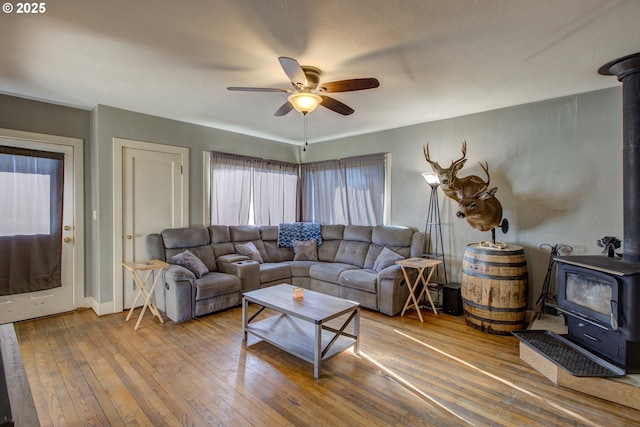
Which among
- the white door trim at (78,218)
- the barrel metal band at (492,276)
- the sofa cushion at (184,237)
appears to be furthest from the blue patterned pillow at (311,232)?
the white door trim at (78,218)

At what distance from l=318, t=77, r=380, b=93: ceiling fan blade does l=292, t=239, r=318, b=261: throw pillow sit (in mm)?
3029

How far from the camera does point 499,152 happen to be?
3691 millimetres

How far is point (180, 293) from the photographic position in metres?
3.42

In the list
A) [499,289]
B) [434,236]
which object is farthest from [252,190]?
[499,289]

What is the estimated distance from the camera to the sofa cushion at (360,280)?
12.5ft

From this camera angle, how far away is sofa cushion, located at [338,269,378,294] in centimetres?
380

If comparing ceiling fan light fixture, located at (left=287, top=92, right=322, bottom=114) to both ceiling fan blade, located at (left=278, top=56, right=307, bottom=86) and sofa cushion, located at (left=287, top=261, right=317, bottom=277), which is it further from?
sofa cushion, located at (left=287, top=261, right=317, bottom=277)

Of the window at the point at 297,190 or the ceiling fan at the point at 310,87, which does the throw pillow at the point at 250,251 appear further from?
the ceiling fan at the point at 310,87

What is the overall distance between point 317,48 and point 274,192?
3.47 metres

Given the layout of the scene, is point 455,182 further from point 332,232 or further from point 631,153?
point 332,232

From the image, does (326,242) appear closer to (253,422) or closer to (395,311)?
(395,311)

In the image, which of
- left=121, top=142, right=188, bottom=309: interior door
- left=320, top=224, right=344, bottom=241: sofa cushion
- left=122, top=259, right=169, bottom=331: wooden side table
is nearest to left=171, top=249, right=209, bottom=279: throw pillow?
left=122, top=259, right=169, bottom=331: wooden side table

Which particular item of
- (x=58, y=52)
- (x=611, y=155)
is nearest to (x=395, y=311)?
(x=611, y=155)

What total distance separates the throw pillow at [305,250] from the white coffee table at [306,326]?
5.99 ft
